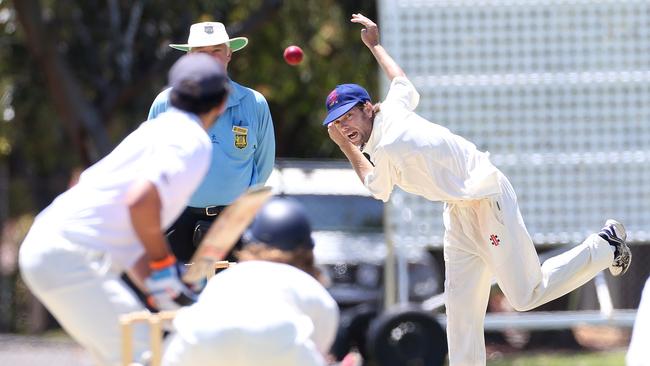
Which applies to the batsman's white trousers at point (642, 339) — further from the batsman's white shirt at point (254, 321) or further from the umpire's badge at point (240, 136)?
A: the umpire's badge at point (240, 136)

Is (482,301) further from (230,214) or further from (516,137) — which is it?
(516,137)

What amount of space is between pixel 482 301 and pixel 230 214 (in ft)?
8.87

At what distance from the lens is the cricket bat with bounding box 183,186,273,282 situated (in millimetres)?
5207

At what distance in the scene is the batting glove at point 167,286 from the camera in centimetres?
507

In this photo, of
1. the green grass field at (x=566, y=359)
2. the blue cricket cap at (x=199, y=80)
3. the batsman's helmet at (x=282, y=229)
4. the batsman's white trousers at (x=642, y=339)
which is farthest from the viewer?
the green grass field at (x=566, y=359)

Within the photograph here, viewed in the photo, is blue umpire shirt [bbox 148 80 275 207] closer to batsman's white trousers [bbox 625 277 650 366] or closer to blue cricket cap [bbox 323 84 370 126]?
blue cricket cap [bbox 323 84 370 126]

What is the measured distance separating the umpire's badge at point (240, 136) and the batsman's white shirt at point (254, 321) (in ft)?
10.4

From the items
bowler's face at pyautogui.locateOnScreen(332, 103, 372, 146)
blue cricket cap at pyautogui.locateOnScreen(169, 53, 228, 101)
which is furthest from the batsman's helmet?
bowler's face at pyautogui.locateOnScreen(332, 103, 372, 146)

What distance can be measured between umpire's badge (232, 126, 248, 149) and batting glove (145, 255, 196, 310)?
2951 mm

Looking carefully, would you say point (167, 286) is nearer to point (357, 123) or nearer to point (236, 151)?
point (357, 123)

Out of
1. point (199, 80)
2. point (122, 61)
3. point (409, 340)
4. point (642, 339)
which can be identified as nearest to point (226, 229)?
point (199, 80)

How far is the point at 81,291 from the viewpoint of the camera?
5137 millimetres

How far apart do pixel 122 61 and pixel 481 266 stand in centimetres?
1020

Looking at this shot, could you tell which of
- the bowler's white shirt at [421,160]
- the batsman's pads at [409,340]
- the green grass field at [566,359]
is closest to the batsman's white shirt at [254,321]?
the bowler's white shirt at [421,160]
